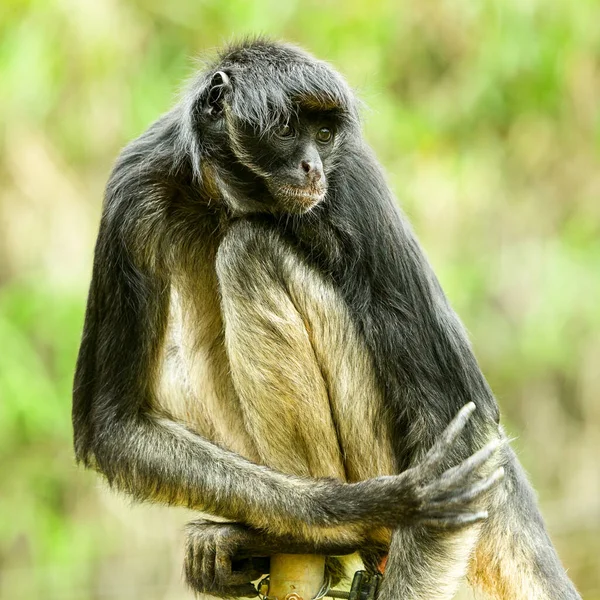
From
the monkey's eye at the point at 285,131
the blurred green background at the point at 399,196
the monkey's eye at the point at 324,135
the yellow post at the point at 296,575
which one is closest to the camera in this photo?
the yellow post at the point at 296,575

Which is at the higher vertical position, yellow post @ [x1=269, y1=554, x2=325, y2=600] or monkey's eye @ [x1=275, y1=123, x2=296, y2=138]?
monkey's eye @ [x1=275, y1=123, x2=296, y2=138]

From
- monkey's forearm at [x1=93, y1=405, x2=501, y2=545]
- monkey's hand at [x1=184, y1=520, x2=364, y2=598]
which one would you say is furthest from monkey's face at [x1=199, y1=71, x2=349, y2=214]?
monkey's hand at [x1=184, y1=520, x2=364, y2=598]

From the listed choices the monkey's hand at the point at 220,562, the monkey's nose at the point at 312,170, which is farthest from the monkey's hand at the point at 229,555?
the monkey's nose at the point at 312,170

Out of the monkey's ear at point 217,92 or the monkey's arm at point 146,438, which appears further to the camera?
the monkey's ear at point 217,92

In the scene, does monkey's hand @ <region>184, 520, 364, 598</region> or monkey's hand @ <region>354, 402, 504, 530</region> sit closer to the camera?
monkey's hand @ <region>354, 402, 504, 530</region>

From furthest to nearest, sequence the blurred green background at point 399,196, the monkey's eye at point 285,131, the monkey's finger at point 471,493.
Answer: the blurred green background at point 399,196 → the monkey's eye at point 285,131 → the monkey's finger at point 471,493

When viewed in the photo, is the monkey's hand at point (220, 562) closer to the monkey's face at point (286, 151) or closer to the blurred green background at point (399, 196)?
the monkey's face at point (286, 151)

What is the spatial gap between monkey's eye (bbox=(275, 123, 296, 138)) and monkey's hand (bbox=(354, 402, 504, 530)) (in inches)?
75.3

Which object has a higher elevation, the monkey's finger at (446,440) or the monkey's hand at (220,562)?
the monkey's finger at (446,440)

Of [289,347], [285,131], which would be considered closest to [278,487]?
[289,347]

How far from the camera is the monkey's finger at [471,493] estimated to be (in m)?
5.52

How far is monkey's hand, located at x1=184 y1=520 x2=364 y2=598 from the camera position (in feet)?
20.1

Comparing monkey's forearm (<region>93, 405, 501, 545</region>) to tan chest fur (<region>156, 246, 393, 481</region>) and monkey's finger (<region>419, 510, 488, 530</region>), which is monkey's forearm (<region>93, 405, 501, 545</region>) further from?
tan chest fur (<region>156, 246, 393, 481</region>)

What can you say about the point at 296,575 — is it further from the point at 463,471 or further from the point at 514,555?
the point at 514,555
